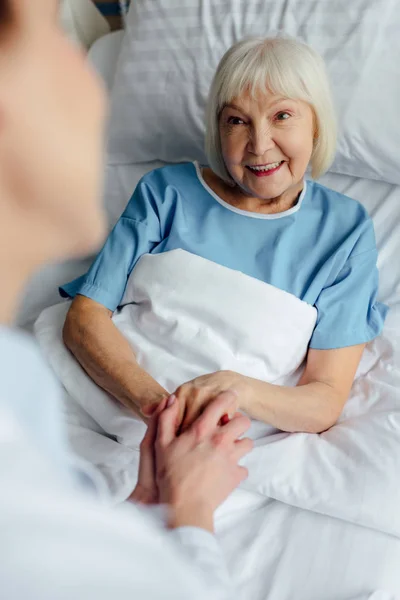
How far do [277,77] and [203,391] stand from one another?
0.61 metres

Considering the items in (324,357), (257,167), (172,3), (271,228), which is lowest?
(324,357)

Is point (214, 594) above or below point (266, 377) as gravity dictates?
above

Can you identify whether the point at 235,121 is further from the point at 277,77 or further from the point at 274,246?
the point at 274,246

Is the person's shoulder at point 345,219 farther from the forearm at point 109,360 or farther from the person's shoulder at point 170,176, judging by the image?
the forearm at point 109,360

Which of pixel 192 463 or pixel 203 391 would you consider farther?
pixel 203 391

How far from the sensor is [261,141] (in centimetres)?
128

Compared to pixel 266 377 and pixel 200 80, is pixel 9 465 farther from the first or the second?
pixel 200 80

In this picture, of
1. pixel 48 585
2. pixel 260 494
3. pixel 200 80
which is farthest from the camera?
pixel 200 80

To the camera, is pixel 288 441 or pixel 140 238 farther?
pixel 140 238

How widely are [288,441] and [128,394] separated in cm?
28

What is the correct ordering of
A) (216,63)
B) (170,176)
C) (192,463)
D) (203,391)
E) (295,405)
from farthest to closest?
(216,63) → (170,176) → (295,405) → (203,391) → (192,463)

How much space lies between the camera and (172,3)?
174 centimetres

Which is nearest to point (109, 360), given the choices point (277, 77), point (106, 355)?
point (106, 355)

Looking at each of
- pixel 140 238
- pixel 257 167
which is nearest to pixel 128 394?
pixel 140 238
